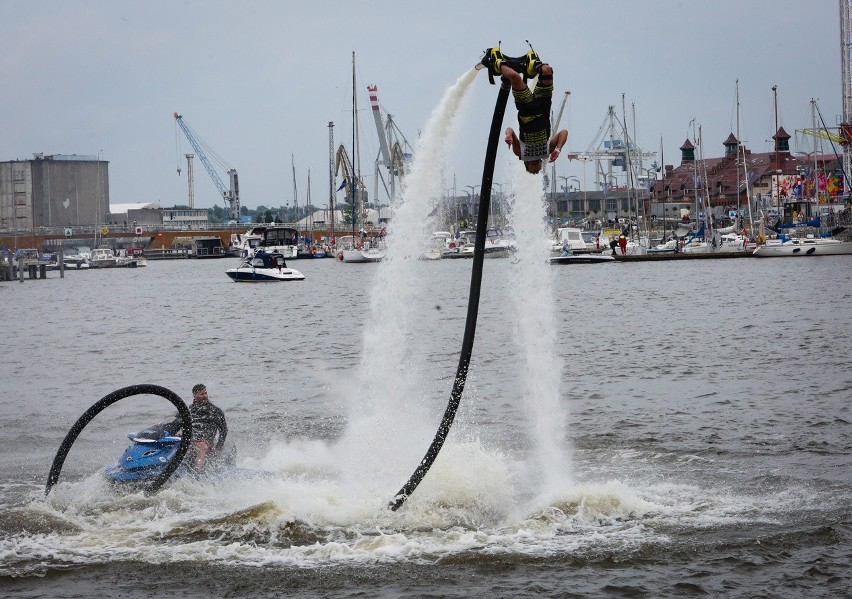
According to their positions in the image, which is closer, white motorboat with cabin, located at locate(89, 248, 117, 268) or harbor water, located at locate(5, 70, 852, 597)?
harbor water, located at locate(5, 70, 852, 597)

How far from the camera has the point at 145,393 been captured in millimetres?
13891

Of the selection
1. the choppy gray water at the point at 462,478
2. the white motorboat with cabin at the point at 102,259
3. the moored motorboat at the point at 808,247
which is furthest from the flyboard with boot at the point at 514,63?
the white motorboat with cabin at the point at 102,259

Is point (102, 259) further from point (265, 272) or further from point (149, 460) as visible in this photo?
point (149, 460)

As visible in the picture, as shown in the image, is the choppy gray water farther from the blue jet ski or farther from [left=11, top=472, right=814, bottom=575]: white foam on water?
the blue jet ski

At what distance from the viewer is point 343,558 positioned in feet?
41.8

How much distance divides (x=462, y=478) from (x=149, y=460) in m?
4.47

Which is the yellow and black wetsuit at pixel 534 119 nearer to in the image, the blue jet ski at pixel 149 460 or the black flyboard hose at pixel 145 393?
the black flyboard hose at pixel 145 393

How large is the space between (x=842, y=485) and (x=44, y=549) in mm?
11074

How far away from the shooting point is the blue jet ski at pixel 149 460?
1505 cm

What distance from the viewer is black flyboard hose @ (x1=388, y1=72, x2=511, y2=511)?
1309 cm

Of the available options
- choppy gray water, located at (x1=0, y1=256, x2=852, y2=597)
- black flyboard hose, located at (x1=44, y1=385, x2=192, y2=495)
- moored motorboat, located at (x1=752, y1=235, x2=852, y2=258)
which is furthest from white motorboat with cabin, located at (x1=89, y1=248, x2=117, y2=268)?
black flyboard hose, located at (x1=44, y1=385, x2=192, y2=495)

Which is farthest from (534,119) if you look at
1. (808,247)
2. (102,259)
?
(102,259)

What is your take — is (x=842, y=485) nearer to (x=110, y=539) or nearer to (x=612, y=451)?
(x=612, y=451)

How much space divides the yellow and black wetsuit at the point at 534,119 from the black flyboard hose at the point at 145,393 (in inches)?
217
